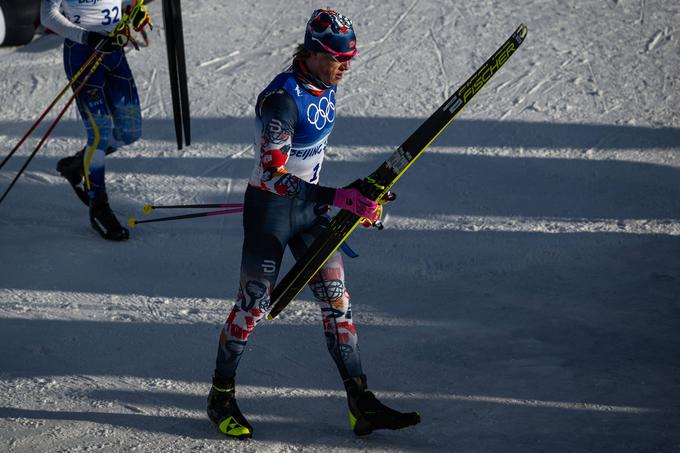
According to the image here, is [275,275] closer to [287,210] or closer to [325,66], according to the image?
[287,210]

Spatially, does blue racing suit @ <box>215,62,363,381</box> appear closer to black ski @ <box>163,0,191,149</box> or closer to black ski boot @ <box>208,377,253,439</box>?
black ski boot @ <box>208,377,253,439</box>

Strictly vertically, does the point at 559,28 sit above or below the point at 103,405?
above

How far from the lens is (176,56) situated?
6164mm

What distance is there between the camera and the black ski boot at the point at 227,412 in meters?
4.34

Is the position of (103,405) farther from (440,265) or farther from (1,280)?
(440,265)

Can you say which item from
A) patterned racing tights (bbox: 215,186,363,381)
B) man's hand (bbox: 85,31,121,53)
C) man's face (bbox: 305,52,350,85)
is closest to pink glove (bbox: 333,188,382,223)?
patterned racing tights (bbox: 215,186,363,381)

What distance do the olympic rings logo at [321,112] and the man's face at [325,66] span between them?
101mm

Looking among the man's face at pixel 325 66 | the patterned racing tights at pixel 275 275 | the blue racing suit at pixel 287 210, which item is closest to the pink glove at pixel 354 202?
the blue racing suit at pixel 287 210

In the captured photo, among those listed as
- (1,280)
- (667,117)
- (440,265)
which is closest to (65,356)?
(1,280)

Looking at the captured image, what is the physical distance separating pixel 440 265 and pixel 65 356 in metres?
2.51

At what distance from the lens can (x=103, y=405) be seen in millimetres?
4648

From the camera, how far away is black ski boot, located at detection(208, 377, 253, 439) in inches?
171

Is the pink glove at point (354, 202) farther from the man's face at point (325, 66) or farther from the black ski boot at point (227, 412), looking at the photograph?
the black ski boot at point (227, 412)

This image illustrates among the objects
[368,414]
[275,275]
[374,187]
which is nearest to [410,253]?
[368,414]
